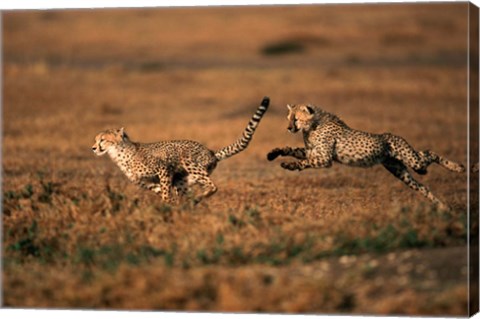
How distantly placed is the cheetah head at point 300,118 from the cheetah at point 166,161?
0.84ft

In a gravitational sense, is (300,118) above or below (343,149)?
above

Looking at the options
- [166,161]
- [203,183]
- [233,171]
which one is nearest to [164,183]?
[166,161]

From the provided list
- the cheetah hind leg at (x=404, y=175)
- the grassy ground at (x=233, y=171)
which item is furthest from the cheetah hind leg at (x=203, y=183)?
the cheetah hind leg at (x=404, y=175)

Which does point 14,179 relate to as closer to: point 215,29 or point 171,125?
point 171,125

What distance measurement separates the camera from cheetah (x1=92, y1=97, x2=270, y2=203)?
10.2 meters

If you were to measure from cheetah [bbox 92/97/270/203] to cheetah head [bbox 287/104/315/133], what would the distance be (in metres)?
0.26

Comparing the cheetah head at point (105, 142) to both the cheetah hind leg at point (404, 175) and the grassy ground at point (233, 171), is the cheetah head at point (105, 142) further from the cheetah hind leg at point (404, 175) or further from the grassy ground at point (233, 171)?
the cheetah hind leg at point (404, 175)

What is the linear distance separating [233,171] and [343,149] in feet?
12.0

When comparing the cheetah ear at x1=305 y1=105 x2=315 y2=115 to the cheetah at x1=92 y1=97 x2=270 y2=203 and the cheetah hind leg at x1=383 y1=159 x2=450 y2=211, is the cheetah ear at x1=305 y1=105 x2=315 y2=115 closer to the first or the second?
the cheetah at x1=92 y1=97 x2=270 y2=203

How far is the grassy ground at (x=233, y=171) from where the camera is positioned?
755 cm

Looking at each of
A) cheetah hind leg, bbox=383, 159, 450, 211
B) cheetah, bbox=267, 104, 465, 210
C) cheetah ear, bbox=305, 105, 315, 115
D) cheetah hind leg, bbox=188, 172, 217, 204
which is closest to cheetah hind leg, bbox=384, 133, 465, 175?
cheetah, bbox=267, 104, 465, 210

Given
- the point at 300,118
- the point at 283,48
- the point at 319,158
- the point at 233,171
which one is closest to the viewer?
the point at 319,158

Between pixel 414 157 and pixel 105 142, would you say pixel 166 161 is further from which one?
pixel 414 157

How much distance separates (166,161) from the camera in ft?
33.6
